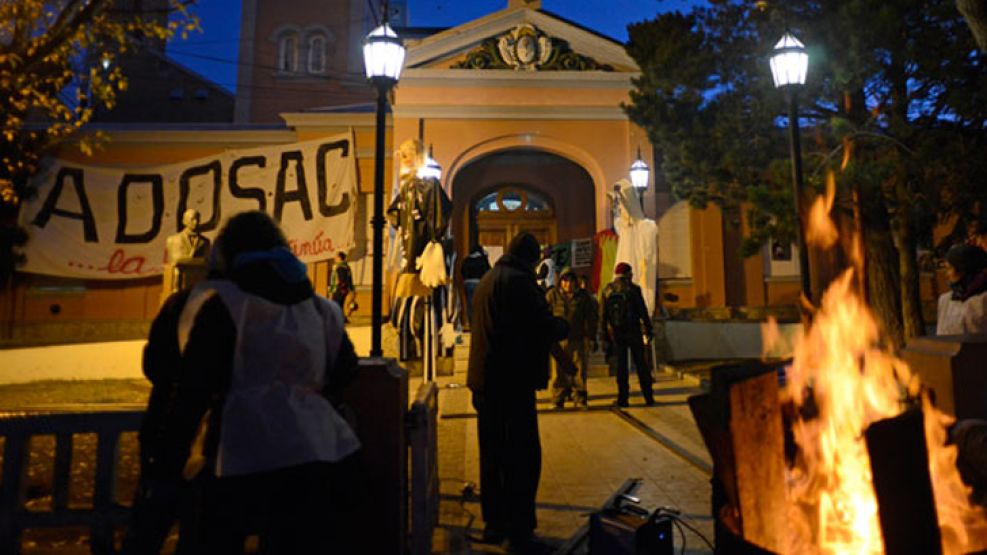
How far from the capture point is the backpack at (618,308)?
7.33 meters

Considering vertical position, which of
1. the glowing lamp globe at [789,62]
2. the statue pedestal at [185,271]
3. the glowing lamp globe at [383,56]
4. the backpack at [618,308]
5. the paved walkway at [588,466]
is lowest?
the paved walkway at [588,466]

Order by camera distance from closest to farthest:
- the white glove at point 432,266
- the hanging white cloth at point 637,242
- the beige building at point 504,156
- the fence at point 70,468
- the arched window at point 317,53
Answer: the fence at point 70,468 → the white glove at point 432,266 → the hanging white cloth at point 637,242 → the beige building at point 504,156 → the arched window at point 317,53

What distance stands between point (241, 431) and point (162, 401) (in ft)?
1.17

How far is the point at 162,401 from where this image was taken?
1807mm

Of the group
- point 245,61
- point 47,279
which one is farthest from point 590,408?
point 245,61

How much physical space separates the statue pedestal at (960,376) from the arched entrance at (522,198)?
12898mm

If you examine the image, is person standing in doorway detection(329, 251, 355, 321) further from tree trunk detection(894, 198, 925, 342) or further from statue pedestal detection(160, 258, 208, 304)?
tree trunk detection(894, 198, 925, 342)

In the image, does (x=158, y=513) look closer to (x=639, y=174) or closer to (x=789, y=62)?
(x=789, y=62)

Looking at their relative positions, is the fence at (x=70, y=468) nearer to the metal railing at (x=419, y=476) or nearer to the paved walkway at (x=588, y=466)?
the metal railing at (x=419, y=476)

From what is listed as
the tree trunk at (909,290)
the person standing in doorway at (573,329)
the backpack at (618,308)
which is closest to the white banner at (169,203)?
the person standing in doorway at (573,329)

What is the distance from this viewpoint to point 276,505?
1.76 metres

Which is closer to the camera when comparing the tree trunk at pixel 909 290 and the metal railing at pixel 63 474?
the metal railing at pixel 63 474

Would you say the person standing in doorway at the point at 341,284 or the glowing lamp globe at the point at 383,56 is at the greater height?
the glowing lamp globe at the point at 383,56

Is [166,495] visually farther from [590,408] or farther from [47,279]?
[47,279]
